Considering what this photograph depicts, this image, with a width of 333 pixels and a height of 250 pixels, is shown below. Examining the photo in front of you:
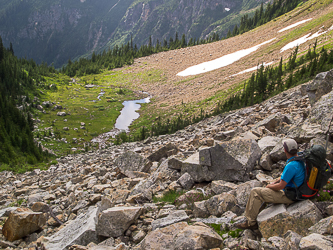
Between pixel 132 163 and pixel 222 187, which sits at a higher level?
pixel 222 187

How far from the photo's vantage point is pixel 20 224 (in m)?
8.72

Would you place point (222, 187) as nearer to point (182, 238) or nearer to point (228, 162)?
point (228, 162)

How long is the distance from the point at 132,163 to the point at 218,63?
215 ft

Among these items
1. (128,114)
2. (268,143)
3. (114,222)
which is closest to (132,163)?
(114,222)

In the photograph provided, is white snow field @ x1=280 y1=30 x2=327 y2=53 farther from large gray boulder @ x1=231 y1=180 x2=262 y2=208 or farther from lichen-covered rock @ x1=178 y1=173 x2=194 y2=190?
large gray boulder @ x1=231 y1=180 x2=262 y2=208

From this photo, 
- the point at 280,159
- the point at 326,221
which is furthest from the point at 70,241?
the point at 280,159

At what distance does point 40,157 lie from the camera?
26.2 meters

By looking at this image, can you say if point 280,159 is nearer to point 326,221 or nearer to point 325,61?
point 326,221

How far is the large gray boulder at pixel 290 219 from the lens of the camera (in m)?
4.96

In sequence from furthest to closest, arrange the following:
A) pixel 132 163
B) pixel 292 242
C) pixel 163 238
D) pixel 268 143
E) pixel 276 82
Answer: pixel 276 82
pixel 132 163
pixel 268 143
pixel 163 238
pixel 292 242

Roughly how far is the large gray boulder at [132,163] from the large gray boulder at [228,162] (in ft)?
14.4

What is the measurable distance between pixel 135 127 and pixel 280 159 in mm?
37682

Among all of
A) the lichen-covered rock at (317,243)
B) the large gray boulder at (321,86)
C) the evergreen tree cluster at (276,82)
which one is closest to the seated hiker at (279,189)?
the lichen-covered rock at (317,243)

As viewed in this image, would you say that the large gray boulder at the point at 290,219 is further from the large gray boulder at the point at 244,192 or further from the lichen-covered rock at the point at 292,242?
A: the large gray boulder at the point at 244,192
